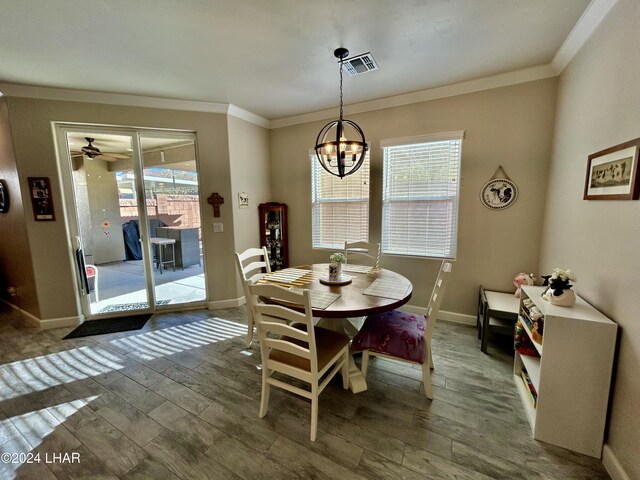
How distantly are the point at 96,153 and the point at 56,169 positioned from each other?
0.50 metres

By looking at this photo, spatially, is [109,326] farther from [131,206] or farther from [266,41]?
[266,41]

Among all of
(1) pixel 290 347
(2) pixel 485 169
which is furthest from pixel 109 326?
(2) pixel 485 169

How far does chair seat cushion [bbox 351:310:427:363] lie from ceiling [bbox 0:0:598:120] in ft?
7.37

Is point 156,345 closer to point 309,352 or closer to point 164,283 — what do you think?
point 164,283

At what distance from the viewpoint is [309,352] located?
1.49 meters

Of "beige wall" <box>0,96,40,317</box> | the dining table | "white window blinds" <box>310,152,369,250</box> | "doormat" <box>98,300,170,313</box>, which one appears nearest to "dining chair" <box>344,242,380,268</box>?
"white window blinds" <box>310,152,369,250</box>

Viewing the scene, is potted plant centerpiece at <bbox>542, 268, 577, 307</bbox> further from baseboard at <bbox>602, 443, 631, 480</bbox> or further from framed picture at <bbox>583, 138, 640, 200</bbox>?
baseboard at <bbox>602, 443, 631, 480</bbox>

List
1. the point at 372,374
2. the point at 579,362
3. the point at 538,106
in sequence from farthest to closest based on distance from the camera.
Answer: the point at 538,106
the point at 372,374
the point at 579,362

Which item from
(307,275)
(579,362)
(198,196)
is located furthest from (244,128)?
(579,362)

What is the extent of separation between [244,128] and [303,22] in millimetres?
2046

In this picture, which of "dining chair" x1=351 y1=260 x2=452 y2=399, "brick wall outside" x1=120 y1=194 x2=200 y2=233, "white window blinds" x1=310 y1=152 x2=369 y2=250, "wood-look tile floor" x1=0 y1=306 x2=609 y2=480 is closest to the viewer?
"wood-look tile floor" x1=0 y1=306 x2=609 y2=480

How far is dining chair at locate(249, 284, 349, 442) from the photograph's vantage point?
56.5 inches

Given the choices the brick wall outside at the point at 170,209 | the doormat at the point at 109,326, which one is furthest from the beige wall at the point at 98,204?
the doormat at the point at 109,326

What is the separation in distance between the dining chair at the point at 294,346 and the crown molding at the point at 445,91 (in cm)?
268
